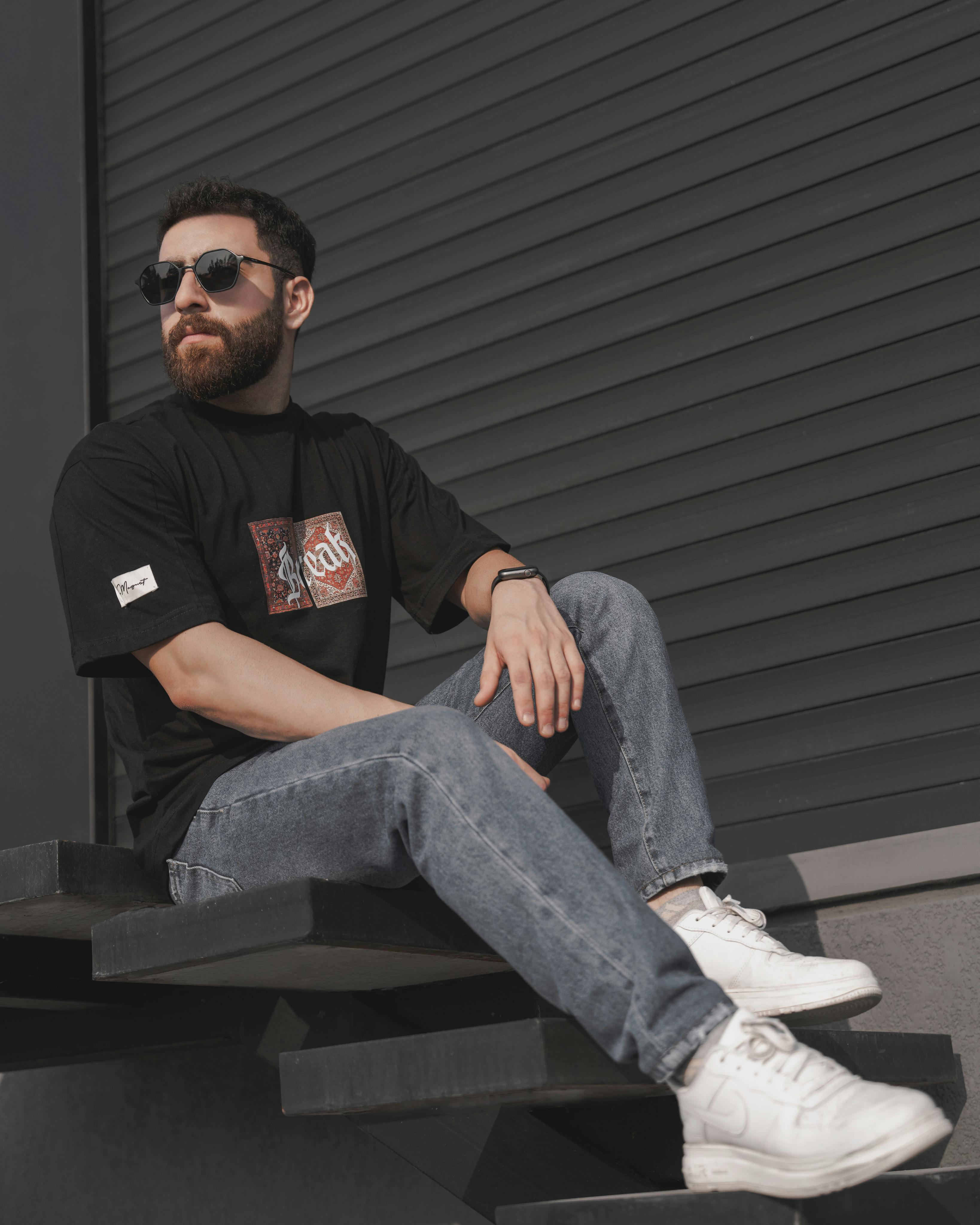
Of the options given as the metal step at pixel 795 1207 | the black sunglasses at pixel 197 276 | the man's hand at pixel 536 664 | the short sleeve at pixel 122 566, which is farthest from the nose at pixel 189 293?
the metal step at pixel 795 1207

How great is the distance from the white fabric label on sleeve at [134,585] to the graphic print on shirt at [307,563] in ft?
1.01

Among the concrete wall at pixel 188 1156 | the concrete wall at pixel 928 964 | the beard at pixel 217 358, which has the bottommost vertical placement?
the concrete wall at pixel 188 1156

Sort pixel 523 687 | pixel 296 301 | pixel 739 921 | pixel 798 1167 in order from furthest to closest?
pixel 296 301, pixel 523 687, pixel 739 921, pixel 798 1167

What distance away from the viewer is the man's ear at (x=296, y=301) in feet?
9.04

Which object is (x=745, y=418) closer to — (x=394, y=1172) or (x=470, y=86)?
(x=470, y=86)

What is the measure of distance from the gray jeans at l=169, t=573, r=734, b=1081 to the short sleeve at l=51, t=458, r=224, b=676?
29cm

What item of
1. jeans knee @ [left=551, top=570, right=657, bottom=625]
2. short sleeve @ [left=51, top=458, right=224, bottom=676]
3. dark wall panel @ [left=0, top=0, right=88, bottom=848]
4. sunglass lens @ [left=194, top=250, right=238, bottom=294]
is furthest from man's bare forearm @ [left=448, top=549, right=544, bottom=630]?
dark wall panel @ [left=0, top=0, right=88, bottom=848]

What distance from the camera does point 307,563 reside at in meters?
2.43

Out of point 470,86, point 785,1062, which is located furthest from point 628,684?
point 470,86

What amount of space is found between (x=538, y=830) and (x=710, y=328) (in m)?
2.04

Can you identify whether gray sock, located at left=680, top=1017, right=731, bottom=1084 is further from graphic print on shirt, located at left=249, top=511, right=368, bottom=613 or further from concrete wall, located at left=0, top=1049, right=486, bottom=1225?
concrete wall, located at left=0, top=1049, right=486, bottom=1225

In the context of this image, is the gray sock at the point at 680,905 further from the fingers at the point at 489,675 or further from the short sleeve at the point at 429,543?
the short sleeve at the point at 429,543

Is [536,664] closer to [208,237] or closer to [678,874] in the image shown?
[678,874]

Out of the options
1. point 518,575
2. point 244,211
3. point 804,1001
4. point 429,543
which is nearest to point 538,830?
point 804,1001
